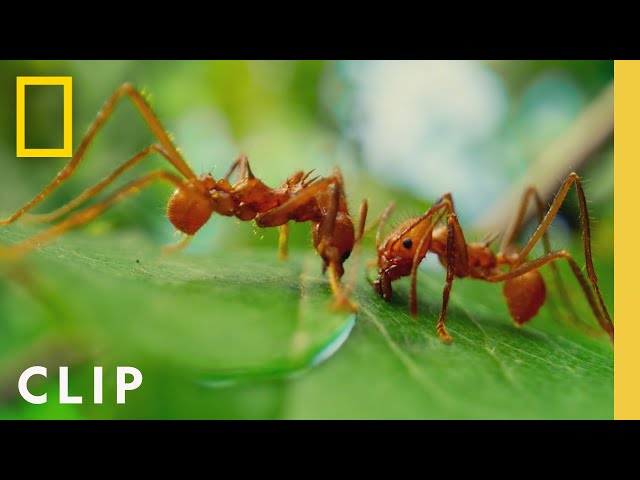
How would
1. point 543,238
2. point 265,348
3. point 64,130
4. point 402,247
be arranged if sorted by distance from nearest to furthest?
point 265,348 → point 402,247 → point 543,238 → point 64,130

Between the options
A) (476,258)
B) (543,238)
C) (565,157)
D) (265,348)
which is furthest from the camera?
(565,157)

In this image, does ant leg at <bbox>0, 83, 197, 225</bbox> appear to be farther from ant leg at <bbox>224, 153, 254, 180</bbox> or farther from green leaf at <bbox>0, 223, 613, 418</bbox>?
ant leg at <bbox>224, 153, 254, 180</bbox>

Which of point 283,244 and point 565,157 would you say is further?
point 565,157

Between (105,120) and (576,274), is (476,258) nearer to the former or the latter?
(576,274)

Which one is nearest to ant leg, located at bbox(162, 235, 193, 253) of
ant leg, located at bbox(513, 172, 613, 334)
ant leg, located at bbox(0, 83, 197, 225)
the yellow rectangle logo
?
ant leg, located at bbox(0, 83, 197, 225)

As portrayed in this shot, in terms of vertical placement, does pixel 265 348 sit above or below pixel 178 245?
below

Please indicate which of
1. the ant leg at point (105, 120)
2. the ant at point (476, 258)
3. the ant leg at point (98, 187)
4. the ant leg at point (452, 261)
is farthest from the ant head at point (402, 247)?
the ant leg at point (98, 187)

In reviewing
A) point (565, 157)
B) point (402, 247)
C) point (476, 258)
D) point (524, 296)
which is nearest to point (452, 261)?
point (402, 247)

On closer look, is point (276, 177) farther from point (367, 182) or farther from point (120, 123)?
point (120, 123)
